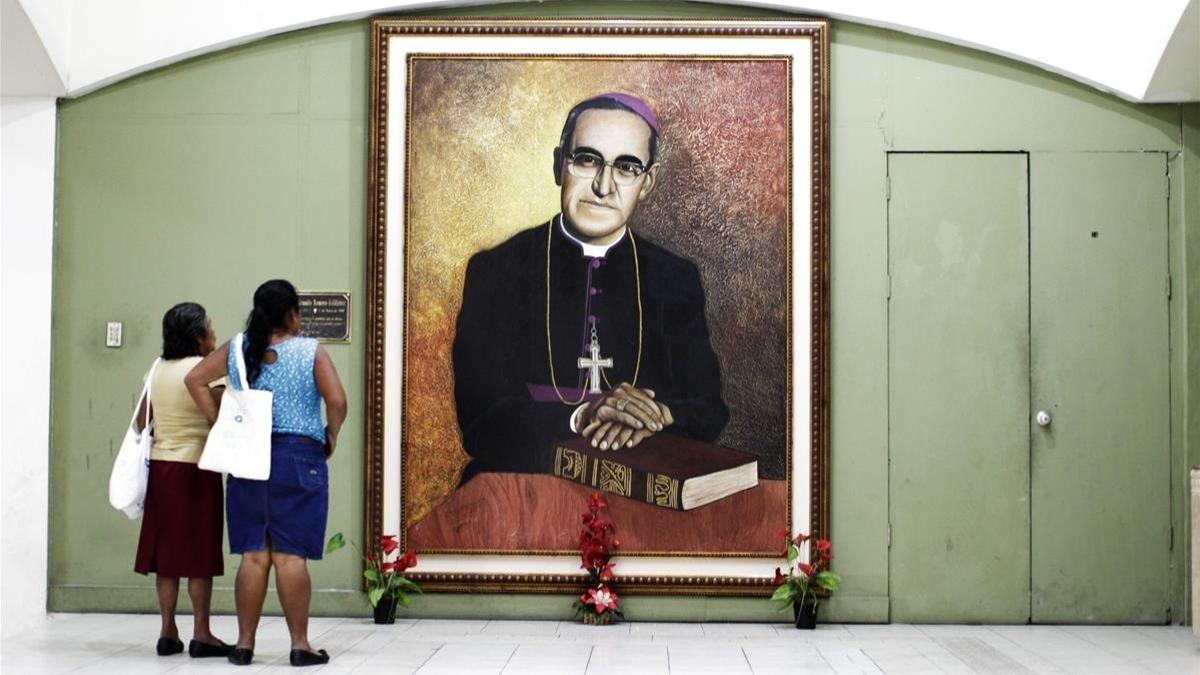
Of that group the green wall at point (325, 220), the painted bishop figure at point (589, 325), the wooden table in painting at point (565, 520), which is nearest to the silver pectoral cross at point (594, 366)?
the painted bishop figure at point (589, 325)

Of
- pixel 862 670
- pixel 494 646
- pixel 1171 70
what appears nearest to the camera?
pixel 862 670

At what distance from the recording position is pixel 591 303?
686 centimetres

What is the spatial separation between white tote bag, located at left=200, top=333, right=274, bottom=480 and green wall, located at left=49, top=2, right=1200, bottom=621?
171 cm

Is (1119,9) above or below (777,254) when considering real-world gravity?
above

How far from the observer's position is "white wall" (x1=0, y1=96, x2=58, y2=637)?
678 cm

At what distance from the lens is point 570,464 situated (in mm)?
6809

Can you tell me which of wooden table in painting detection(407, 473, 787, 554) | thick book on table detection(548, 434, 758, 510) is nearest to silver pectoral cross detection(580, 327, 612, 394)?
thick book on table detection(548, 434, 758, 510)

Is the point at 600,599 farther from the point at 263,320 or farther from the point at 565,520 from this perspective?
the point at 263,320

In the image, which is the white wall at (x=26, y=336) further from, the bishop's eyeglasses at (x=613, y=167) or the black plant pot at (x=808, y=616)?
the black plant pot at (x=808, y=616)

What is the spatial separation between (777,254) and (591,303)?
0.99 metres

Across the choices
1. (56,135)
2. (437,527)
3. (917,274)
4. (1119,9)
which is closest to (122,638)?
(437,527)

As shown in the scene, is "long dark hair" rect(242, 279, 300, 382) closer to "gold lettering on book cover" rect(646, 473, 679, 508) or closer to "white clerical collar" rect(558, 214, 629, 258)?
"white clerical collar" rect(558, 214, 629, 258)

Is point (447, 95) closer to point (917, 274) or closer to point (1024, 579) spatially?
point (917, 274)

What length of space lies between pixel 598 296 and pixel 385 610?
6.26ft
